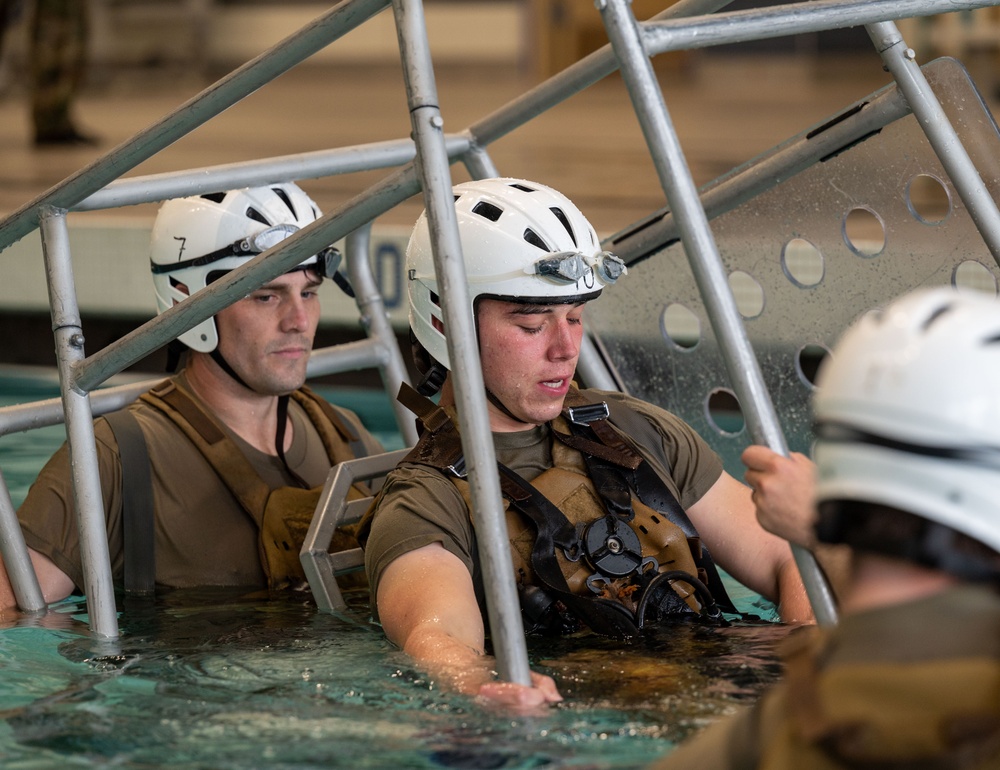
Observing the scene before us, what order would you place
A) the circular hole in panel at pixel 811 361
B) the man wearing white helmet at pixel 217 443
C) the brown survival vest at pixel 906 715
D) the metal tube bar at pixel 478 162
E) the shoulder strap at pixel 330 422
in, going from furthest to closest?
the circular hole in panel at pixel 811 361
the shoulder strap at pixel 330 422
the metal tube bar at pixel 478 162
the man wearing white helmet at pixel 217 443
the brown survival vest at pixel 906 715

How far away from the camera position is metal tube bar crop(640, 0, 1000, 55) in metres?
2.01

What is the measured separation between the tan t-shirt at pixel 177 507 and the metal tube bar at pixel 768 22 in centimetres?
157

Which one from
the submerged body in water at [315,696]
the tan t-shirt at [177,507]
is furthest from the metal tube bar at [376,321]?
the submerged body in water at [315,696]

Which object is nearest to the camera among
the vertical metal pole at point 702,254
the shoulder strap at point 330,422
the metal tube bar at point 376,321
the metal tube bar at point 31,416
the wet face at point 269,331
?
the vertical metal pole at point 702,254

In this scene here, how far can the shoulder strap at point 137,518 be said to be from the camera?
121 inches

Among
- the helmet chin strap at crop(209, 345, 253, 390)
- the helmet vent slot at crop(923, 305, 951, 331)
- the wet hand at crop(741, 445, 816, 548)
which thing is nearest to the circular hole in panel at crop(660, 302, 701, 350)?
the helmet chin strap at crop(209, 345, 253, 390)

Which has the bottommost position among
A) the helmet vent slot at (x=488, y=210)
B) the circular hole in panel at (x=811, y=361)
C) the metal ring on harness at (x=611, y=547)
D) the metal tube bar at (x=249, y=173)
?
the metal ring on harness at (x=611, y=547)

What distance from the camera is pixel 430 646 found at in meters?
2.25

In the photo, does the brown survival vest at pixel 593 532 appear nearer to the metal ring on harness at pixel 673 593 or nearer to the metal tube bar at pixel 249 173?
the metal ring on harness at pixel 673 593

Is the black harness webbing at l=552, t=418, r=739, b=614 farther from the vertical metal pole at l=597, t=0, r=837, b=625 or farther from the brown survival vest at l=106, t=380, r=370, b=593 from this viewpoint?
the vertical metal pole at l=597, t=0, r=837, b=625

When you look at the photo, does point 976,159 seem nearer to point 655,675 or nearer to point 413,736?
point 655,675

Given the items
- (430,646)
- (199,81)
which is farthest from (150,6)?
(430,646)

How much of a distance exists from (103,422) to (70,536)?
0.96 feet

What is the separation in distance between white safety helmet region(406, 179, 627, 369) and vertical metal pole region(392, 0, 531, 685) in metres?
0.60
